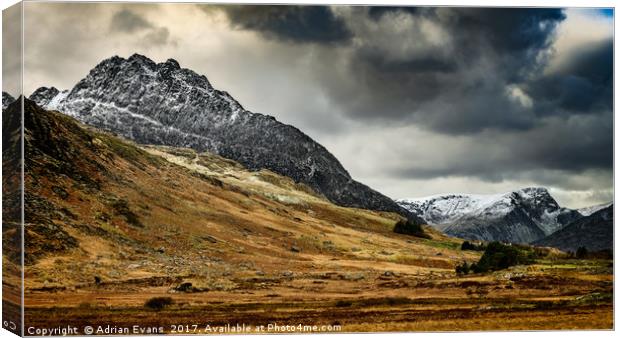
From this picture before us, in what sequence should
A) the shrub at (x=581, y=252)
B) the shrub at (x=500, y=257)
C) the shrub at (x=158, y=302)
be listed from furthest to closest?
1. the shrub at (x=500, y=257)
2. the shrub at (x=581, y=252)
3. the shrub at (x=158, y=302)

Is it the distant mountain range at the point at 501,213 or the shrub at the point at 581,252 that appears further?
the shrub at the point at 581,252

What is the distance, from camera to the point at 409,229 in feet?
224

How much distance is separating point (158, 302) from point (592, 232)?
30.2 m

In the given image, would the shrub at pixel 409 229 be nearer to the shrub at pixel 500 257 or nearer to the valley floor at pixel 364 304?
the shrub at pixel 500 257

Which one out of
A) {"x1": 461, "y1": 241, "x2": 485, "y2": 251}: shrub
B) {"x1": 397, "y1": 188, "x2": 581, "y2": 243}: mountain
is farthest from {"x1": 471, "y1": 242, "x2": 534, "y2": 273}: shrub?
{"x1": 397, "y1": 188, "x2": 581, "y2": 243}: mountain

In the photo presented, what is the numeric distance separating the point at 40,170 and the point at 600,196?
37.4 metres

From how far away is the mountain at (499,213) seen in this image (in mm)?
62369

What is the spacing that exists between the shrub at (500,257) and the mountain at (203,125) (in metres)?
5.67

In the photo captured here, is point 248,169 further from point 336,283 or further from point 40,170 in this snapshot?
point 40,170

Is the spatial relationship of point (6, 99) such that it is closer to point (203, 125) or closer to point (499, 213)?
point (203, 125)

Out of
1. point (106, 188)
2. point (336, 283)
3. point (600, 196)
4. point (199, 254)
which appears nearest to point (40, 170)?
point (106, 188)

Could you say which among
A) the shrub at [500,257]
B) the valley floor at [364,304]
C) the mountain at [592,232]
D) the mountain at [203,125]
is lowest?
the valley floor at [364,304]

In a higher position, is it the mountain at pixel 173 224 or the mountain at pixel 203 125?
the mountain at pixel 203 125

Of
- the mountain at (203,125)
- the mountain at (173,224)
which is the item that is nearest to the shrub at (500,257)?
the mountain at (173,224)
